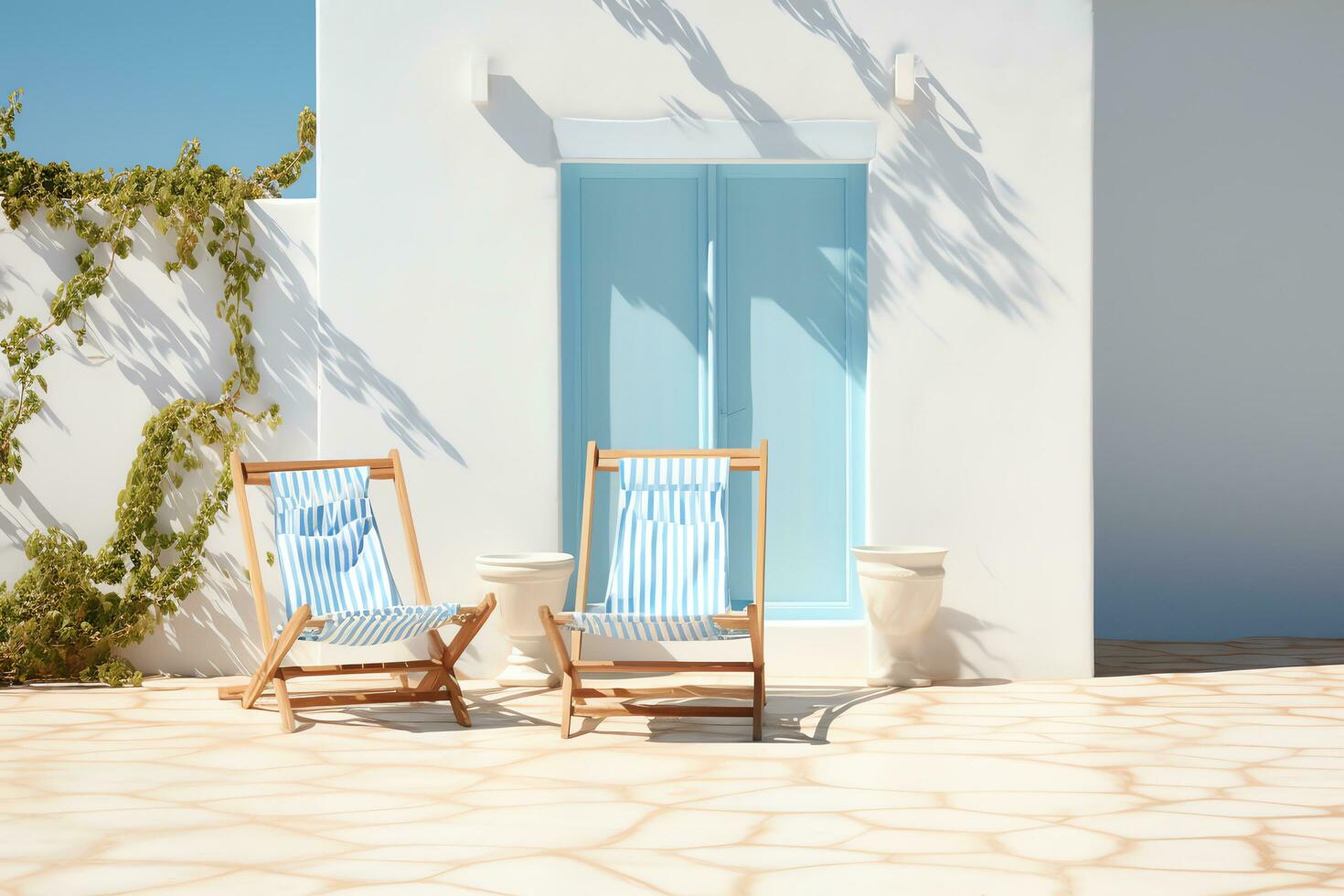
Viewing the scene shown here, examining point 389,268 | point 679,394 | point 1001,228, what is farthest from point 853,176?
point 389,268

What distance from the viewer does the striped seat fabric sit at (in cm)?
505

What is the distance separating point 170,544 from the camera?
588 centimetres

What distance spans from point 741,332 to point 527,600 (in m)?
1.67

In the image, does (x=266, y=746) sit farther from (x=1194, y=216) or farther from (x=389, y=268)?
(x=1194, y=216)

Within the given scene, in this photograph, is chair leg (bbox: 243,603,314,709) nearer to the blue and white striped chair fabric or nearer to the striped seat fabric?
the blue and white striped chair fabric

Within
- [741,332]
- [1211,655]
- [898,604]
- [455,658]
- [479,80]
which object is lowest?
[1211,655]

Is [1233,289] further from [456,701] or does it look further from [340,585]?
[340,585]

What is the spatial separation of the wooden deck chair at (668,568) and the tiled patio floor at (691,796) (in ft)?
0.52

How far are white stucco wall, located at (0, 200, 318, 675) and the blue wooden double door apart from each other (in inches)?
52.1

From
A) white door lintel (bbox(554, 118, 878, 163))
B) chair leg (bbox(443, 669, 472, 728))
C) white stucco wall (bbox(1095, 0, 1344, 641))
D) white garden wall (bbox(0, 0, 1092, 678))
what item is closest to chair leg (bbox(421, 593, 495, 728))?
chair leg (bbox(443, 669, 472, 728))

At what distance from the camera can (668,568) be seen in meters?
5.10

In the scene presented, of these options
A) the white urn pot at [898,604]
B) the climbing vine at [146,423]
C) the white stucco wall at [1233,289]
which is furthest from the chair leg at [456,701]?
the white stucco wall at [1233,289]

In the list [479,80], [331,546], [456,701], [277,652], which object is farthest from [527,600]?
[479,80]

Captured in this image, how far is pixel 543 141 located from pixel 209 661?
2.97m
